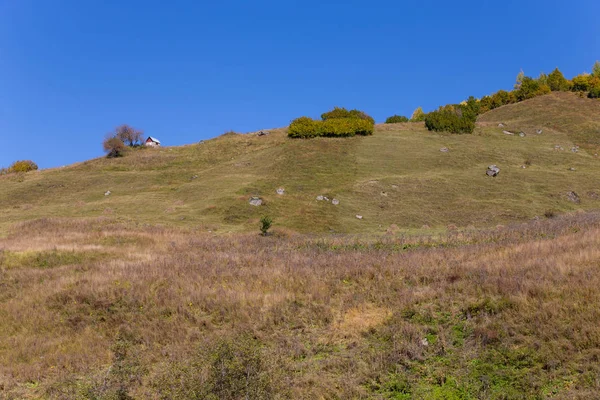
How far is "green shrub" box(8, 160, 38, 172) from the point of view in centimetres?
7256

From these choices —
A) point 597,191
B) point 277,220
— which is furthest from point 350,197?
point 597,191

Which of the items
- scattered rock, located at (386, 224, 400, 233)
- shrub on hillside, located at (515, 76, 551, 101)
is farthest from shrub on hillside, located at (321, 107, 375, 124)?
shrub on hillside, located at (515, 76, 551, 101)

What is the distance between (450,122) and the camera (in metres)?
70.8

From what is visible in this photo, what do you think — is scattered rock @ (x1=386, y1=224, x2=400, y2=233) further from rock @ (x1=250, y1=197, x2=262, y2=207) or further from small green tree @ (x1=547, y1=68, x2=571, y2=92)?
small green tree @ (x1=547, y1=68, x2=571, y2=92)

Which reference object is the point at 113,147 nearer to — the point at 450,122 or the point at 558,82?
the point at 450,122

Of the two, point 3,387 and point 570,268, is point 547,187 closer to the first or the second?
point 570,268

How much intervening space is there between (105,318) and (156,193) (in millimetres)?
38991

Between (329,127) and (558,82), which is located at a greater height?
(558,82)

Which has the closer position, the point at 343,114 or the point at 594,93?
the point at 343,114

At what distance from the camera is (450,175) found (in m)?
50.9

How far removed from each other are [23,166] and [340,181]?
59.2 meters

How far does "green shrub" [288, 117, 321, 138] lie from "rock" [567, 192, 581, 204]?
120 ft

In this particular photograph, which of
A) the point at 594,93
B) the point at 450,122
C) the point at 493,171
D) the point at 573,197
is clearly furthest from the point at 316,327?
the point at 594,93

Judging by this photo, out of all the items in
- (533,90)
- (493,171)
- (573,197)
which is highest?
(533,90)
